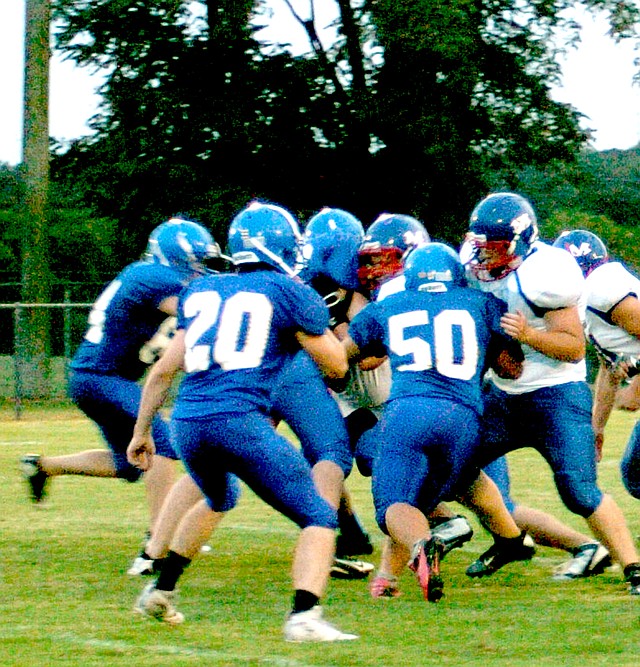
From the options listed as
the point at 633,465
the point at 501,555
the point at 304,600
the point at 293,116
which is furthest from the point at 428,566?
the point at 293,116

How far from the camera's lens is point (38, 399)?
18.1m

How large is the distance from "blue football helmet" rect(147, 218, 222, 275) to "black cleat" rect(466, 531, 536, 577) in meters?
1.83

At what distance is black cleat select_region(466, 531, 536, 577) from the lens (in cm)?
603

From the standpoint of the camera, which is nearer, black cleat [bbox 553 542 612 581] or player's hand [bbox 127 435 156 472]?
player's hand [bbox 127 435 156 472]

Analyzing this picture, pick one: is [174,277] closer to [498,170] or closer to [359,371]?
[359,371]

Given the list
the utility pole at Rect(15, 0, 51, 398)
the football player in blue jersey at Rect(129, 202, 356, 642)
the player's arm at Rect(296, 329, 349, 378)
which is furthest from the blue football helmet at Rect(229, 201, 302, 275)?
the utility pole at Rect(15, 0, 51, 398)

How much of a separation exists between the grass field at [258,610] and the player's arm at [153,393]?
0.61 m

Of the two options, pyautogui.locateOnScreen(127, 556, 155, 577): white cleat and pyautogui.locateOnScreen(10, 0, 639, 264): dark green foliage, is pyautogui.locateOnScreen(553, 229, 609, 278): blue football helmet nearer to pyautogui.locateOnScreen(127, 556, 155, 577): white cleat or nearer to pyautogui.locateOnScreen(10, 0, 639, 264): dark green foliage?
pyautogui.locateOnScreen(127, 556, 155, 577): white cleat

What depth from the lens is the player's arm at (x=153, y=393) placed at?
542 cm

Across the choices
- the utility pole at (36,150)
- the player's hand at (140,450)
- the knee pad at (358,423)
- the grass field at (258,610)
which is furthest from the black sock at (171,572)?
the utility pole at (36,150)

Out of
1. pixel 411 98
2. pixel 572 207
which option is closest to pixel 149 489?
pixel 411 98

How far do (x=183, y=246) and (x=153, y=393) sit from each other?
1.13 metres

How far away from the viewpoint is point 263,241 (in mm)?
5160

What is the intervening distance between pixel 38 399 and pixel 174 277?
1188cm
